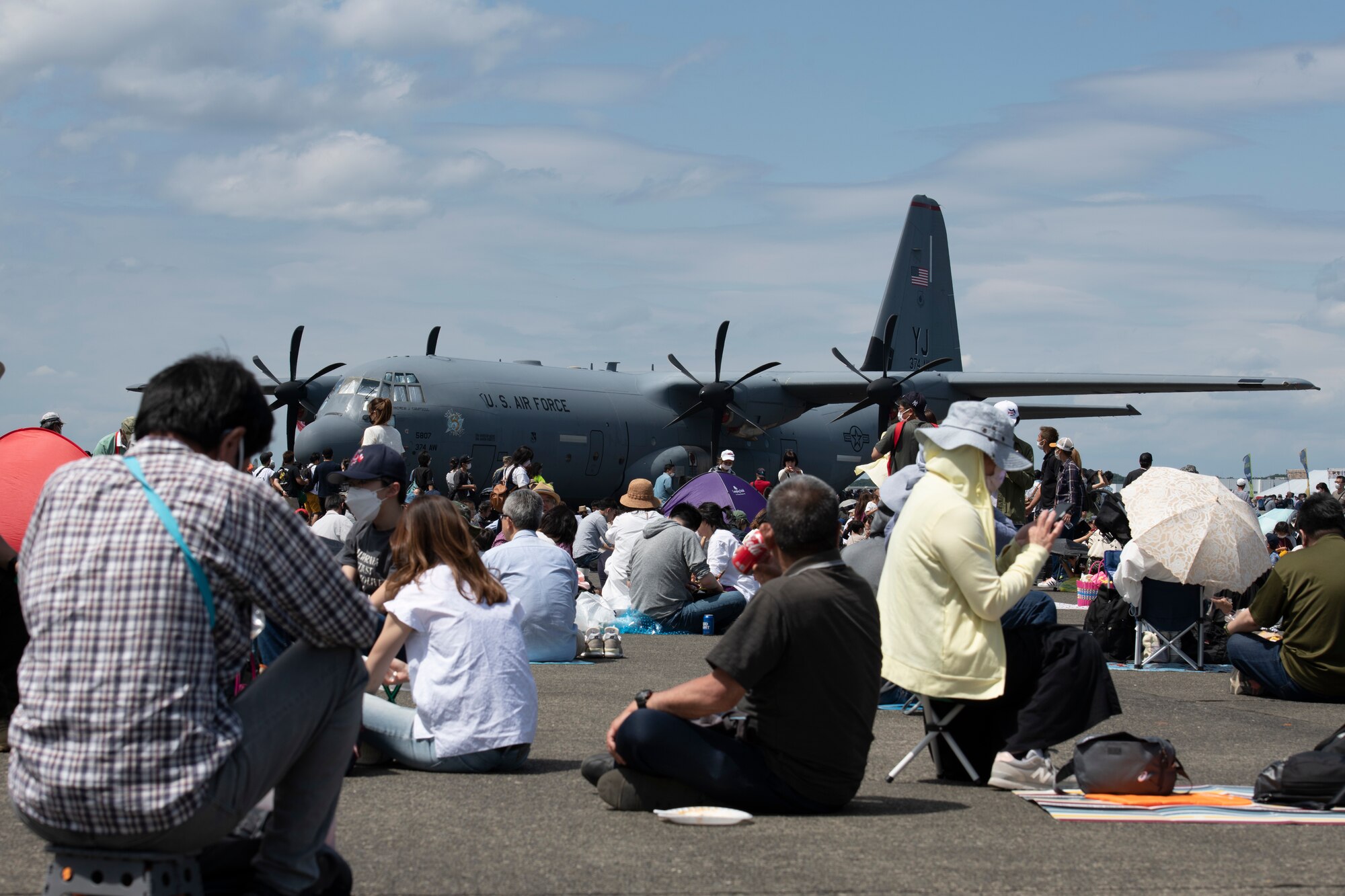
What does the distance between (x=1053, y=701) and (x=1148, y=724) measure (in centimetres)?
232

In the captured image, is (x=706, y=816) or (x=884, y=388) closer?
(x=706, y=816)

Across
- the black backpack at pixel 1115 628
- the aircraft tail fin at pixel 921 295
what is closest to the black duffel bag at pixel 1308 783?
the black backpack at pixel 1115 628

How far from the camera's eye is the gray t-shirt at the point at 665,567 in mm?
10883

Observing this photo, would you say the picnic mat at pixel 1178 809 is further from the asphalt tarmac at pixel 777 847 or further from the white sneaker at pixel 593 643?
the white sneaker at pixel 593 643

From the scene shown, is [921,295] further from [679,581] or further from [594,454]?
[679,581]

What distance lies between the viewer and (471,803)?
4695 millimetres

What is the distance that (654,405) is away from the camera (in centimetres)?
2770

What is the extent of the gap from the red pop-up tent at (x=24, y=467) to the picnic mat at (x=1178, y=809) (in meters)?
4.24

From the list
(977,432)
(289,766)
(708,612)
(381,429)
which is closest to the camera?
(289,766)

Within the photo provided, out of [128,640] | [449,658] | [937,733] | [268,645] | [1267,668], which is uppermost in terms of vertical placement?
[128,640]

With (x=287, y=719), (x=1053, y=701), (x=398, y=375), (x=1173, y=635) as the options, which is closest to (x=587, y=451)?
(x=398, y=375)

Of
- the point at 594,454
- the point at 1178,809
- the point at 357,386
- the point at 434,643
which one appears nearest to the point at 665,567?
the point at 434,643

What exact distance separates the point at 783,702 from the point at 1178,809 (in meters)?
1.55

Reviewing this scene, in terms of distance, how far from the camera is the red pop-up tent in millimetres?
5816
